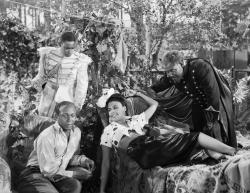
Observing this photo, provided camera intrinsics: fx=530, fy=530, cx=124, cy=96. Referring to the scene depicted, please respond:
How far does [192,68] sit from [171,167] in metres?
1.30

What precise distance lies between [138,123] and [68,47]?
1170 mm

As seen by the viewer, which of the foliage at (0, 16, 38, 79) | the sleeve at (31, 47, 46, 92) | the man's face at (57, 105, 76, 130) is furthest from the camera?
the foliage at (0, 16, 38, 79)

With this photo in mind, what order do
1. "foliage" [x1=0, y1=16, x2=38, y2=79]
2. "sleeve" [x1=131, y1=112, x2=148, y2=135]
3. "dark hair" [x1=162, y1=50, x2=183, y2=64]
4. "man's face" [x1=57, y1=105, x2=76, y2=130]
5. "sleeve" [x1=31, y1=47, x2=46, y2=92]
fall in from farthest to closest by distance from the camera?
"foliage" [x1=0, y1=16, x2=38, y2=79] < "sleeve" [x1=31, y1=47, x2=46, y2=92] < "dark hair" [x1=162, y1=50, x2=183, y2=64] < "sleeve" [x1=131, y1=112, x2=148, y2=135] < "man's face" [x1=57, y1=105, x2=76, y2=130]

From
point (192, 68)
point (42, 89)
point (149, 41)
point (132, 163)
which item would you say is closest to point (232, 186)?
point (132, 163)

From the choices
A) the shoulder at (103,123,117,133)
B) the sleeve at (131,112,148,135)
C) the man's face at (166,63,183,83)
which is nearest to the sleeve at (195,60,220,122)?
the man's face at (166,63,183,83)

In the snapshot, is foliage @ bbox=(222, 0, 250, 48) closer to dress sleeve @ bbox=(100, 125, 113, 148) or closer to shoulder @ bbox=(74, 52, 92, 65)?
shoulder @ bbox=(74, 52, 92, 65)

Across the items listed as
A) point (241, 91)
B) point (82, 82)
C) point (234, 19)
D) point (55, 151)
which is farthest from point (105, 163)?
point (234, 19)

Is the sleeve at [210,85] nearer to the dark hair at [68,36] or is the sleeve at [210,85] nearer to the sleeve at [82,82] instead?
the sleeve at [82,82]

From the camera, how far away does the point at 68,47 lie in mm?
5770

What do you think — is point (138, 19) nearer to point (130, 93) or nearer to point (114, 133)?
point (130, 93)

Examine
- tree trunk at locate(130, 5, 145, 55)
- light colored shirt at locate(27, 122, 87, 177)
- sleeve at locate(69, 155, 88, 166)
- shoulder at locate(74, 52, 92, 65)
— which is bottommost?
sleeve at locate(69, 155, 88, 166)

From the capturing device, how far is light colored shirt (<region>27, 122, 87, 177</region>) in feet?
14.7

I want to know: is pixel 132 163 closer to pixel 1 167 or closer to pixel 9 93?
pixel 1 167

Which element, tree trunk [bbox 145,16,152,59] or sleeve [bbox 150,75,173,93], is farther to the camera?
tree trunk [bbox 145,16,152,59]
